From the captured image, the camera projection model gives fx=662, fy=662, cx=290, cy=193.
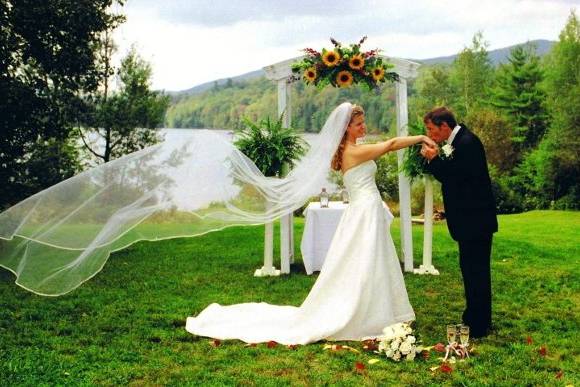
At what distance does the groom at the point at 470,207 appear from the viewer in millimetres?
6777

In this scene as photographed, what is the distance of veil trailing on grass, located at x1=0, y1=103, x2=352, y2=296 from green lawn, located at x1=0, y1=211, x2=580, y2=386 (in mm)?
865

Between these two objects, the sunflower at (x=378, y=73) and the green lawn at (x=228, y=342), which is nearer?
the green lawn at (x=228, y=342)

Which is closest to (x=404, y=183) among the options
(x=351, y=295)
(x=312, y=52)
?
(x=312, y=52)

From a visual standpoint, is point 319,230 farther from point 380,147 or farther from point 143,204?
point 143,204

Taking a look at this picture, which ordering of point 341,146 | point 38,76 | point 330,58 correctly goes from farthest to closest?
point 38,76
point 330,58
point 341,146

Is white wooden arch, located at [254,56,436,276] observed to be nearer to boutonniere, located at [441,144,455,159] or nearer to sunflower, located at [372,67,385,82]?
sunflower, located at [372,67,385,82]

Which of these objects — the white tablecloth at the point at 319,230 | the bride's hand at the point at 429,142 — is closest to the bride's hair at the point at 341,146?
the bride's hand at the point at 429,142

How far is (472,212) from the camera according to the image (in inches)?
267

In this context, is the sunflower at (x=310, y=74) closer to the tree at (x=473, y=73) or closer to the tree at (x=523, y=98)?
the tree at (x=523, y=98)

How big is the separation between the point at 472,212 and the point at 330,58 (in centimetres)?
381

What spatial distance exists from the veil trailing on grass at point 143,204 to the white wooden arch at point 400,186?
2.43 meters

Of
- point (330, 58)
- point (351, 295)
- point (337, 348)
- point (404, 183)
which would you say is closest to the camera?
point (337, 348)

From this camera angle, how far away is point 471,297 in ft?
22.8

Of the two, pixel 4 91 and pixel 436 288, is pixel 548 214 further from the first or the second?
pixel 4 91
